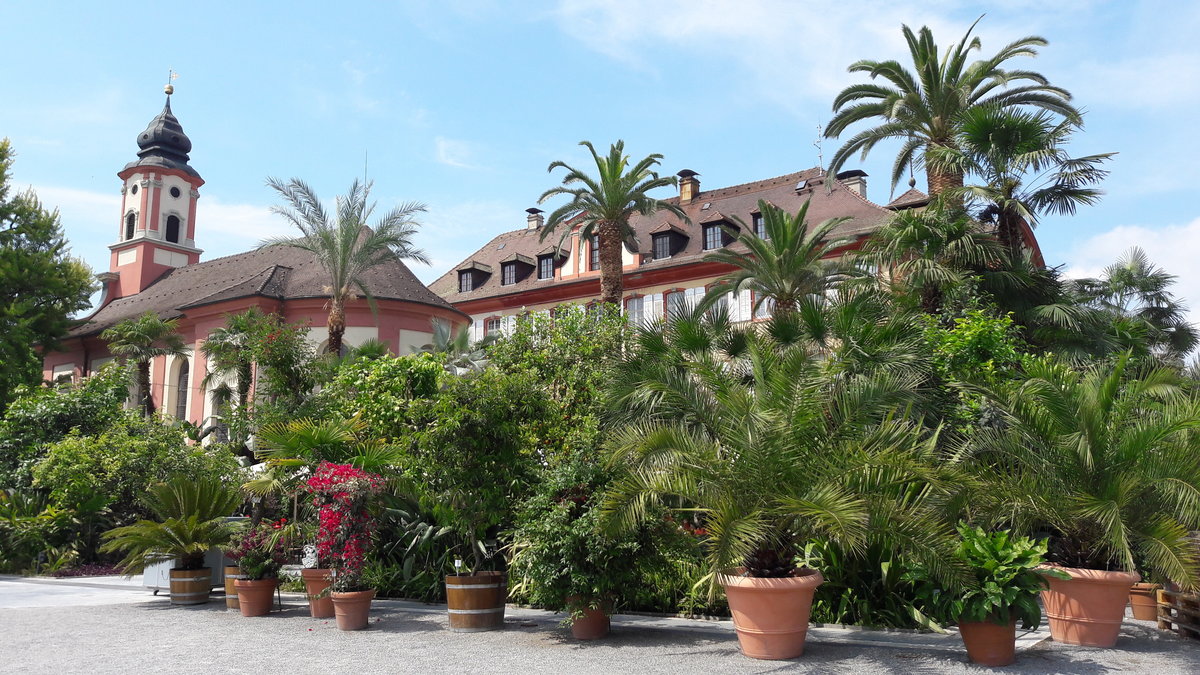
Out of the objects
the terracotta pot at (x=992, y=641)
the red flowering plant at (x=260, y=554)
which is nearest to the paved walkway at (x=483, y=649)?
the terracotta pot at (x=992, y=641)

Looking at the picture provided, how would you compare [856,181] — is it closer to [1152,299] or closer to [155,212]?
[1152,299]

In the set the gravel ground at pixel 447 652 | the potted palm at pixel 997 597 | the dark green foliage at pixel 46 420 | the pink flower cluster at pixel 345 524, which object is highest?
the dark green foliage at pixel 46 420

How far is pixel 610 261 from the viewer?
993 inches

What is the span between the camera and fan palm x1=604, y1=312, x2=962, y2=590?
8125 millimetres

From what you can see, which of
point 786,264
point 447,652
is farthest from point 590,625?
point 786,264

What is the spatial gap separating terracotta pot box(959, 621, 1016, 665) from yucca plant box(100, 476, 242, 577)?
33.3 ft

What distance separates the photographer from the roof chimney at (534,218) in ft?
162

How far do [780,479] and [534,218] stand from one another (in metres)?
41.9

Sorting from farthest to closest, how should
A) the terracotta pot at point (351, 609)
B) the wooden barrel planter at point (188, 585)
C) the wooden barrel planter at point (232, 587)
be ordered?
the wooden barrel planter at point (188, 585) → the wooden barrel planter at point (232, 587) → the terracotta pot at point (351, 609)

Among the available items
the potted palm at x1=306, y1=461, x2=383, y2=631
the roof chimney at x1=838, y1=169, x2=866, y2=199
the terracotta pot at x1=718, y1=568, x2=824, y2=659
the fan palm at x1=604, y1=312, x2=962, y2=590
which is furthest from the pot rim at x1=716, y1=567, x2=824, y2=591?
the roof chimney at x1=838, y1=169, x2=866, y2=199

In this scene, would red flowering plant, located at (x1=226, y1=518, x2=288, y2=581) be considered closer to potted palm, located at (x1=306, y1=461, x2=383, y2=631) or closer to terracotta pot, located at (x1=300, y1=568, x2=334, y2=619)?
terracotta pot, located at (x1=300, y1=568, x2=334, y2=619)

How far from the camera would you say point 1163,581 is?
960 cm

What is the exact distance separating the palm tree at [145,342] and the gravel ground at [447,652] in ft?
90.5

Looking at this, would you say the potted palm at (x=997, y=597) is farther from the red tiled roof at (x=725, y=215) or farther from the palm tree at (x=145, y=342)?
the palm tree at (x=145, y=342)
